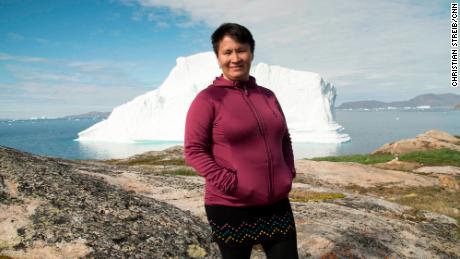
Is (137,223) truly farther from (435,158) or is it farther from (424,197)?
(435,158)

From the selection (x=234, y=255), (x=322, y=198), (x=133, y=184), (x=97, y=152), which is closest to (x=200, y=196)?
(x=133, y=184)

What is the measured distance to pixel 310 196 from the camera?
35.4 ft

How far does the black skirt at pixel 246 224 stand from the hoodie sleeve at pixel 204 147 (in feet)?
0.81

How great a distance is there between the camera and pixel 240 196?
10.8 ft

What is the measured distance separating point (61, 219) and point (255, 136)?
2.92 m

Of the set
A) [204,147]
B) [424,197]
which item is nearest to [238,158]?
[204,147]

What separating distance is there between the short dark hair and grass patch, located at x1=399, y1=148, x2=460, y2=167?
2918 centimetres

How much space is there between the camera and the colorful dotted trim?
3.36m

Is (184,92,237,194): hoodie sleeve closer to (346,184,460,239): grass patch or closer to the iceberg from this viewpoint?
(346,184,460,239): grass patch

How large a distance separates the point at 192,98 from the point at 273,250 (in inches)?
2847

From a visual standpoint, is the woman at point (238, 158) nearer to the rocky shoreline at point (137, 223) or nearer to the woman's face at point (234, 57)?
the woman's face at point (234, 57)

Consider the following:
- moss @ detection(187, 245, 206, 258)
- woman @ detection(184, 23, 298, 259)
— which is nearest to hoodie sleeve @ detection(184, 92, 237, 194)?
woman @ detection(184, 23, 298, 259)

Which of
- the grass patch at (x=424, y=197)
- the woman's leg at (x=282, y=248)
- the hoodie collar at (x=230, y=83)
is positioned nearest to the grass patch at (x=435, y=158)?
the grass patch at (x=424, y=197)

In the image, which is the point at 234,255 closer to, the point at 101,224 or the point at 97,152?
the point at 101,224
